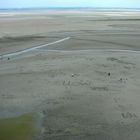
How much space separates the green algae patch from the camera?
15.6 feet

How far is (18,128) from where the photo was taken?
5.10 meters

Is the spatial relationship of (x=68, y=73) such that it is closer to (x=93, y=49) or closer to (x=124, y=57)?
(x=124, y=57)

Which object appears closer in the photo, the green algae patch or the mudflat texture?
the green algae patch

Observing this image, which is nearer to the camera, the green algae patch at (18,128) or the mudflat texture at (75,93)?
the green algae patch at (18,128)

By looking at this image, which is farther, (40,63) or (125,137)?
(40,63)

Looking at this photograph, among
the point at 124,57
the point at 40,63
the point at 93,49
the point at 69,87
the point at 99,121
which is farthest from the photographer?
the point at 93,49

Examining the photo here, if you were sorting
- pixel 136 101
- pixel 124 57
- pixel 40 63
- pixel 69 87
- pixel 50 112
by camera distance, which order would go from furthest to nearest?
pixel 124 57 < pixel 40 63 < pixel 69 87 < pixel 136 101 < pixel 50 112

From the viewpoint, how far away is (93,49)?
13617 mm

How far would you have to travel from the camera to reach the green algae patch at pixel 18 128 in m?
4.77

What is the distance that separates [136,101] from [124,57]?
17.1 feet

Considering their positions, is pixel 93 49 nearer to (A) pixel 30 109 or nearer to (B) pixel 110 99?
(B) pixel 110 99

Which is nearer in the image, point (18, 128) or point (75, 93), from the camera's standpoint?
point (18, 128)

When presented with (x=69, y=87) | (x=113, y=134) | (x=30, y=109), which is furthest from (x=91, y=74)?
(x=113, y=134)

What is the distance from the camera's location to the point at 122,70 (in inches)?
365
